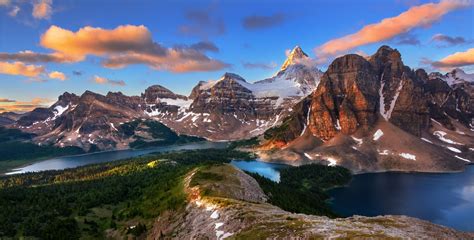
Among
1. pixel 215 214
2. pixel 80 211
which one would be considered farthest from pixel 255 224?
pixel 80 211

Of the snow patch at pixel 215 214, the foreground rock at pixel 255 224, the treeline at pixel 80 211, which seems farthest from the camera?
the treeline at pixel 80 211

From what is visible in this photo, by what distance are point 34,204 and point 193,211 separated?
108 meters

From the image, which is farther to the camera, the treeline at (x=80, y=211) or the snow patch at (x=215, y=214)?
the treeline at (x=80, y=211)

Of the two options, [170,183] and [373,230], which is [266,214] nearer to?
[373,230]

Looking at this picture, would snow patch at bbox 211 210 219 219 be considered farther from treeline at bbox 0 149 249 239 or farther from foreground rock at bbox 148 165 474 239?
treeline at bbox 0 149 249 239

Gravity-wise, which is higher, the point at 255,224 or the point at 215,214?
the point at 255,224

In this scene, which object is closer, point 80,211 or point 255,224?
point 255,224

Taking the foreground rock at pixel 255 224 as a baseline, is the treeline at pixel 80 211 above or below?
below

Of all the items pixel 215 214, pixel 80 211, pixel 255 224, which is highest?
pixel 255 224

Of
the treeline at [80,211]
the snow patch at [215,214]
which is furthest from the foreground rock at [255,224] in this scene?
the treeline at [80,211]

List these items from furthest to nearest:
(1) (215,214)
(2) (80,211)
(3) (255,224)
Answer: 1. (2) (80,211)
2. (1) (215,214)
3. (3) (255,224)

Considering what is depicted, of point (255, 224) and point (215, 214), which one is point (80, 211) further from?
point (255, 224)

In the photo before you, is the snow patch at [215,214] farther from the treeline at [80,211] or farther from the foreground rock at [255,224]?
the treeline at [80,211]

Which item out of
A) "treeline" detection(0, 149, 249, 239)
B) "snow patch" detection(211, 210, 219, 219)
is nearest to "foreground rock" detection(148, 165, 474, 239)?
"snow patch" detection(211, 210, 219, 219)
